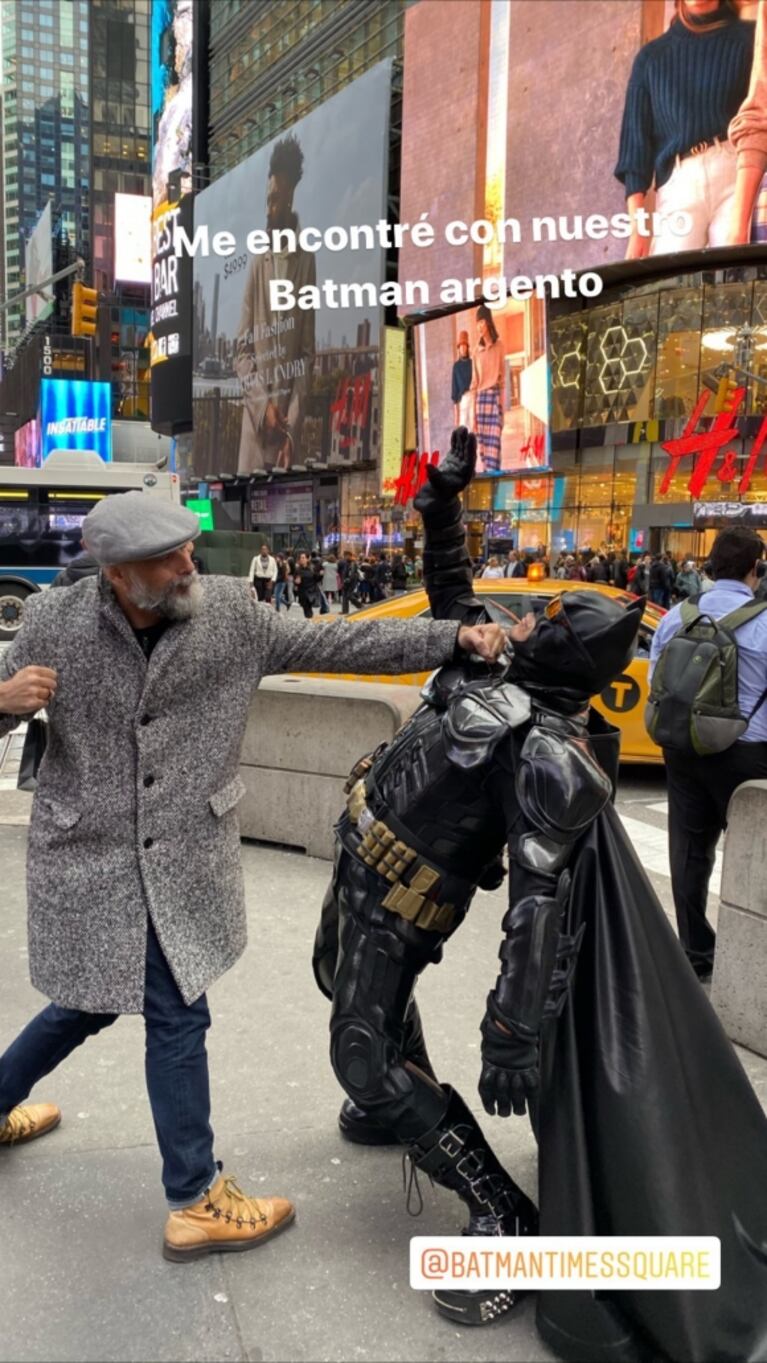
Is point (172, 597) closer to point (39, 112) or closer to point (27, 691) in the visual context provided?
point (27, 691)

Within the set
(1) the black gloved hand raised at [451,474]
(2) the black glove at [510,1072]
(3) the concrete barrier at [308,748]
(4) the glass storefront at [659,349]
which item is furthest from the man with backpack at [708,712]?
(4) the glass storefront at [659,349]

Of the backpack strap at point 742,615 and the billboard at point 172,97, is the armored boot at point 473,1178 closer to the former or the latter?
the backpack strap at point 742,615

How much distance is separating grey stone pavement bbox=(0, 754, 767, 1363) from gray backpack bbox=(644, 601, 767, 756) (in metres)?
1.24

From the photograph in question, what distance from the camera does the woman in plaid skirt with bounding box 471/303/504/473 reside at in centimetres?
3672

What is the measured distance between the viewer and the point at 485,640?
237cm

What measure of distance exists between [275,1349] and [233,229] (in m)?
58.5

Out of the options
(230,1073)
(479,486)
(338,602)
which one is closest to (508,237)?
(479,486)

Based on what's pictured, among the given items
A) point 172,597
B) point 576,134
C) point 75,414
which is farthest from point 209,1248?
point 75,414

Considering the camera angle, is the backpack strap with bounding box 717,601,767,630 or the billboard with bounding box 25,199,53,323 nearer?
the backpack strap with bounding box 717,601,767,630

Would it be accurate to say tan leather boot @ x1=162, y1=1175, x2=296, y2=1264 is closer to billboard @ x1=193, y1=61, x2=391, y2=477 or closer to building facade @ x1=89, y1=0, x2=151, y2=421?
billboard @ x1=193, y1=61, x2=391, y2=477

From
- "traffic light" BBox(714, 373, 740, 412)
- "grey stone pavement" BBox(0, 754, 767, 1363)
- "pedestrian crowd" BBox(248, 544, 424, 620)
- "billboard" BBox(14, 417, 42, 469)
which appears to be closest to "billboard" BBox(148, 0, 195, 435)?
"billboard" BBox(14, 417, 42, 469)

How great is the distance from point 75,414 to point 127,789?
3058 inches

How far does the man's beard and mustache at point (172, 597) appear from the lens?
2.28 metres

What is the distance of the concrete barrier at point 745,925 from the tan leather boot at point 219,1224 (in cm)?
199
